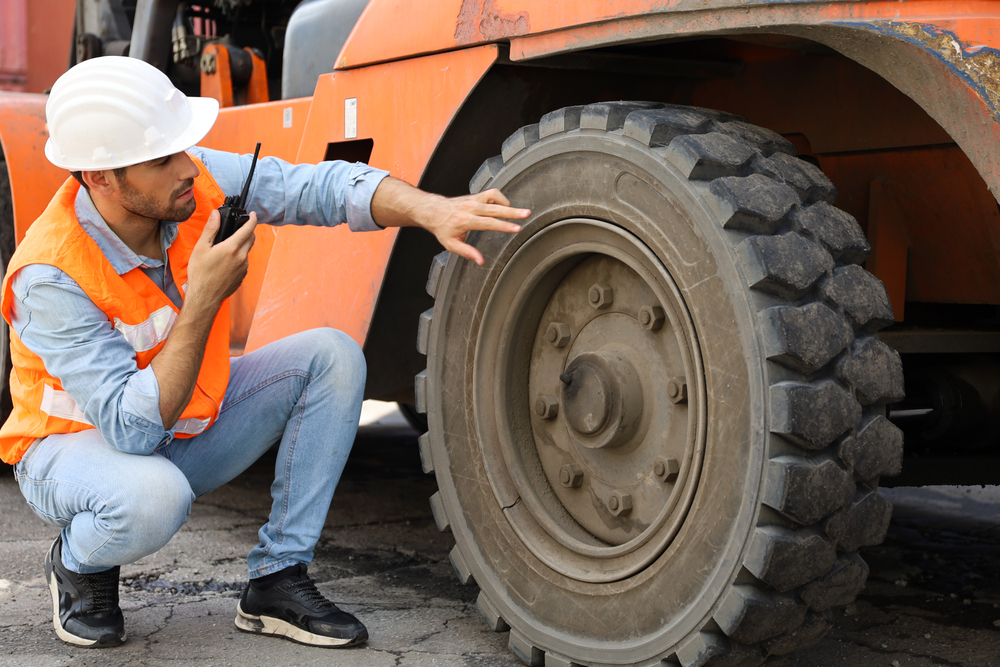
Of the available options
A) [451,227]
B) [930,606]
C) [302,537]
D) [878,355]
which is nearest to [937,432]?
[930,606]

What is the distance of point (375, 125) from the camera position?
104 inches

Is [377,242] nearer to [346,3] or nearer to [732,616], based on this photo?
[346,3]

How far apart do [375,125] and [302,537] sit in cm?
103

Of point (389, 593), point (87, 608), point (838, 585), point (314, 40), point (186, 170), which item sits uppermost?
point (314, 40)

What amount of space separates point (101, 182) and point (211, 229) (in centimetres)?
26

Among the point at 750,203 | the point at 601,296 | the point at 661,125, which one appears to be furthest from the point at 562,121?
the point at 750,203

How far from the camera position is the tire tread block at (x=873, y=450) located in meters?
1.77

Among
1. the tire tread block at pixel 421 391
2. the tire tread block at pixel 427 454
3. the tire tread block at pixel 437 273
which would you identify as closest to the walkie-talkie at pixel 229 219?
the tire tread block at pixel 437 273

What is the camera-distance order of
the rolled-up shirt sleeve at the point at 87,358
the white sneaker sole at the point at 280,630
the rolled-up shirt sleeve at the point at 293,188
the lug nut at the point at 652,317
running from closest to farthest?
the lug nut at the point at 652,317, the rolled-up shirt sleeve at the point at 87,358, the white sneaker sole at the point at 280,630, the rolled-up shirt sleeve at the point at 293,188

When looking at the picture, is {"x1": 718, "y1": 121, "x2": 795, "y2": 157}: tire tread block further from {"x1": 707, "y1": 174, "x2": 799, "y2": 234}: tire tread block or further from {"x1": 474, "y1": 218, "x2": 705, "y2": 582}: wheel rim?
{"x1": 474, "y1": 218, "x2": 705, "y2": 582}: wheel rim

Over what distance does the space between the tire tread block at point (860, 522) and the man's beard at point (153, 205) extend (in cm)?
150

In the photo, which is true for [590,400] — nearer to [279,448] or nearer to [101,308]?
[279,448]

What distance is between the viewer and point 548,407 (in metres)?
2.28

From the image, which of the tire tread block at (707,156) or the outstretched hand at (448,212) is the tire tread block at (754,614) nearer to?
the tire tread block at (707,156)
